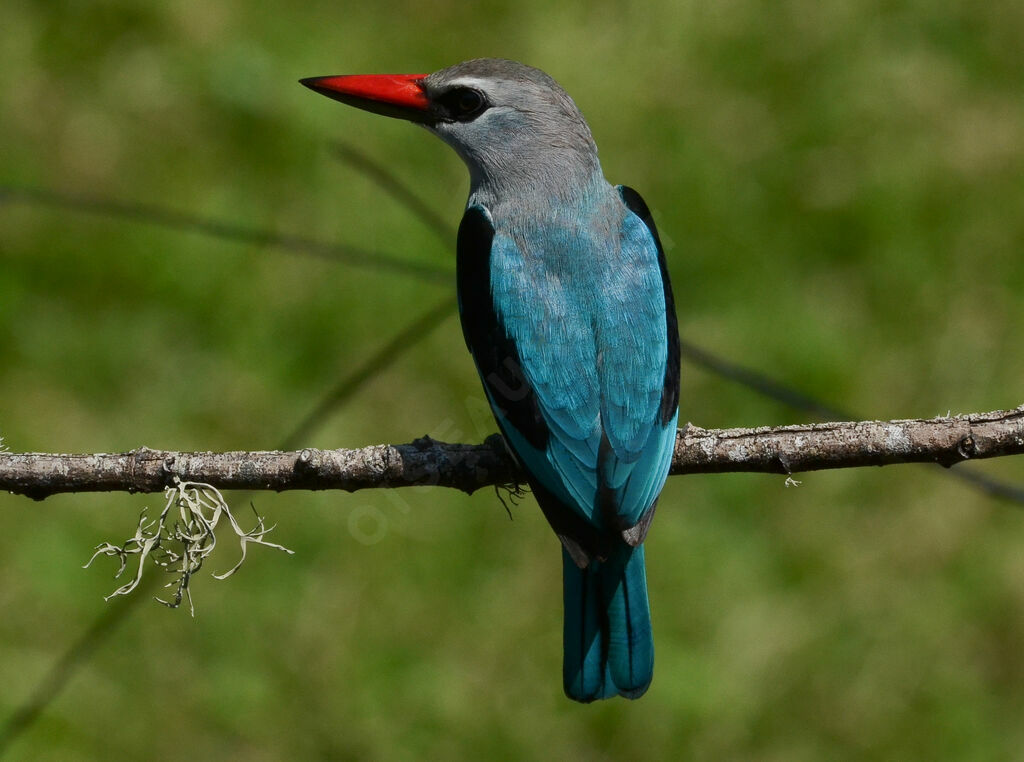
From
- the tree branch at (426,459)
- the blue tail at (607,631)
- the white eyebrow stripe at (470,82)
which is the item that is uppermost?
the white eyebrow stripe at (470,82)

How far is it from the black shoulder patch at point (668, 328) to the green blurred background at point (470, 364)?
2.40ft

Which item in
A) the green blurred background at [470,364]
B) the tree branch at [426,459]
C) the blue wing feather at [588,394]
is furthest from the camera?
the green blurred background at [470,364]

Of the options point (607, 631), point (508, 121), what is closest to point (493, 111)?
point (508, 121)

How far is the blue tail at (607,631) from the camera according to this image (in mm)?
3236

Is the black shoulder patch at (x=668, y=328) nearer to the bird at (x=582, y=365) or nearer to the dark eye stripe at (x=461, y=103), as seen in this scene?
the bird at (x=582, y=365)

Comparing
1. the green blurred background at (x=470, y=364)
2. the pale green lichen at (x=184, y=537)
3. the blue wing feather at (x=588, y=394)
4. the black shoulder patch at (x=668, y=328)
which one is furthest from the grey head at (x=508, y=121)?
the pale green lichen at (x=184, y=537)

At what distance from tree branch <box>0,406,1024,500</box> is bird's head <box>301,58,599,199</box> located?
1.09 meters

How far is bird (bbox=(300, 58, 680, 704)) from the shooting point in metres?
3.03

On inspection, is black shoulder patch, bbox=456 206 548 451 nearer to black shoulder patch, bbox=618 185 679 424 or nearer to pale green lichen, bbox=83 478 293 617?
black shoulder patch, bbox=618 185 679 424

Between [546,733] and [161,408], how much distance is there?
6.40 feet

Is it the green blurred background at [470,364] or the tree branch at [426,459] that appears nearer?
the tree branch at [426,459]

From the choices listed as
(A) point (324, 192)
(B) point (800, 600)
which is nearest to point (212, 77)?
(A) point (324, 192)

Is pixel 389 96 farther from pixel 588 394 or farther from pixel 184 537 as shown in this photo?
pixel 184 537

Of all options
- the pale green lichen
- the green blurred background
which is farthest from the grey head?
the pale green lichen
